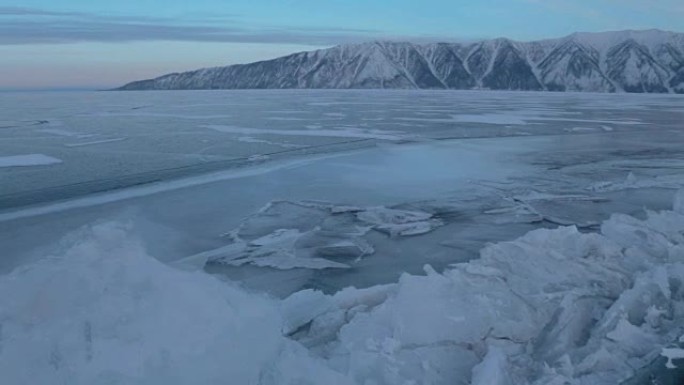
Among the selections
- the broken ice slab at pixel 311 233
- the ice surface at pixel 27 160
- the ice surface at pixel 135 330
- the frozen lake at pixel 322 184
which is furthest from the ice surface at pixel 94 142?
the ice surface at pixel 135 330

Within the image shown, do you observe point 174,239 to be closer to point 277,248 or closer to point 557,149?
point 277,248

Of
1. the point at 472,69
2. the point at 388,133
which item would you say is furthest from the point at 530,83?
the point at 388,133

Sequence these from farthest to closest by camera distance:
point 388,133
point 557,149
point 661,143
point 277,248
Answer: point 388,133
point 661,143
point 557,149
point 277,248

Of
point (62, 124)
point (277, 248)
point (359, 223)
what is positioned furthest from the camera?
point (62, 124)

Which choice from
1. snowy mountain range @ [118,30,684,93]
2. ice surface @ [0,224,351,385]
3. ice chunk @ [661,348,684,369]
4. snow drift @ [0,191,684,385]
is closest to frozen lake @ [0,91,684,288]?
snow drift @ [0,191,684,385]

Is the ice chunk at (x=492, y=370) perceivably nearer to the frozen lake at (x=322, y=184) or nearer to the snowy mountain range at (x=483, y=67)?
the frozen lake at (x=322, y=184)

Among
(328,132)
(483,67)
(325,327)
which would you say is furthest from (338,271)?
(483,67)
